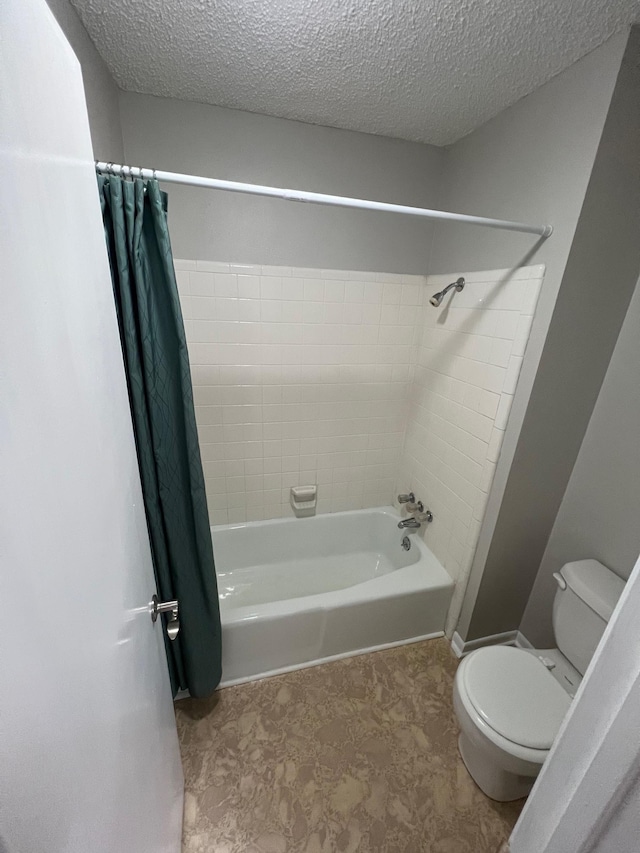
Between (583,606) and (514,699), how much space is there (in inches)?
16.2

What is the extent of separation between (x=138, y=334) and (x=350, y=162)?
1.42m

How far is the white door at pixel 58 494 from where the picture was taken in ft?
1.02

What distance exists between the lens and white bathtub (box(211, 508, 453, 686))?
1540 millimetres

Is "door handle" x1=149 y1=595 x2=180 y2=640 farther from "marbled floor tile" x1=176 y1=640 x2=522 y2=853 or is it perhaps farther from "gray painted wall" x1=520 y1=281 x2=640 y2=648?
"gray painted wall" x1=520 y1=281 x2=640 y2=648

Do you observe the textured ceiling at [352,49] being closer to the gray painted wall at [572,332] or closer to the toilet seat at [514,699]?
the gray painted wall at [572,332]

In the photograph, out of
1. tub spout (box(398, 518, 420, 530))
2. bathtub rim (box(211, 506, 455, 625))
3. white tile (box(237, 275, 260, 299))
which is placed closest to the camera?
bathtub rim (box(211, 506, 455, 625))

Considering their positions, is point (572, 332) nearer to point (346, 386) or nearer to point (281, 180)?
point (346, 386)

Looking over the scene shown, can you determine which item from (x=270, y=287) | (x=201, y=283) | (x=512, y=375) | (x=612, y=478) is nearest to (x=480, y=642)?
(x=612, y=478)

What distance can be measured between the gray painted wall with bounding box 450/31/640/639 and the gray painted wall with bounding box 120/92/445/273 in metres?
0.75

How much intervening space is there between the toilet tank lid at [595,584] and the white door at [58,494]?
142cm

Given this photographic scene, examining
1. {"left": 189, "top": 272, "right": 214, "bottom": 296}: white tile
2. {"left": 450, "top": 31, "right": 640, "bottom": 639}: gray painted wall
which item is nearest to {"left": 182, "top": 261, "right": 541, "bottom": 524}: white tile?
{"left": 189, "top": 272, "right": 214, "bottom": 296}: white tile

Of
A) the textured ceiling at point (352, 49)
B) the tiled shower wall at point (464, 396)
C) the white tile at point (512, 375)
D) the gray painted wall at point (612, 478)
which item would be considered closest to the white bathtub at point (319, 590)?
the tiled shower wall at point (464, 396)

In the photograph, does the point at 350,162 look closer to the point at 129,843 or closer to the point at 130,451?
the point at 130,451

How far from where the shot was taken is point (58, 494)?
40 cm
